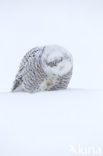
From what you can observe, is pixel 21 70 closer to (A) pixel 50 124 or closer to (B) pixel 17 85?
(B) pixel 17 85

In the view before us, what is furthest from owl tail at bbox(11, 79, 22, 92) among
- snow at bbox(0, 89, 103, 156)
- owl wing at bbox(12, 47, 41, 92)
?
snow at bbox(0, 89, 103, 156)

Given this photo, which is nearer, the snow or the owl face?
the snow

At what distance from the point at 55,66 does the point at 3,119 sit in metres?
0.16

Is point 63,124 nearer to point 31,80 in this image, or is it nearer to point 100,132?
point 100,132

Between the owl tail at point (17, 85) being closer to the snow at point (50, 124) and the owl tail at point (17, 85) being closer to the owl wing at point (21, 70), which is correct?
the owl wing at point (21, 70)

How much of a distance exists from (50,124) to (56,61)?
0.52ft

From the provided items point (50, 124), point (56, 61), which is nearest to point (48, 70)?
point (56, 61)

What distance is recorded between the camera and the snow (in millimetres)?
498

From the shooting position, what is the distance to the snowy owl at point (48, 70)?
65cm

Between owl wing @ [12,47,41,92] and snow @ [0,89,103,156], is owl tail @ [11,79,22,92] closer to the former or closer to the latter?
owl wing @ [12,47,41,92]

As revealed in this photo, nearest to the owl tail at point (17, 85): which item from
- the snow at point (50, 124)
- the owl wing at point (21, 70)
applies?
the owl wing at point (21, 70)

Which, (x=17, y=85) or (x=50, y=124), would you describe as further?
(x=17, y=85)

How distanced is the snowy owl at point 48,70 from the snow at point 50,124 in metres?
0.08

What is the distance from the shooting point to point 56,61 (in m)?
0.65
